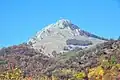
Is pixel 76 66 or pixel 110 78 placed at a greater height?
pixel 76 66

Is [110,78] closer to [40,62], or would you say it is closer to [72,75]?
[72,75]

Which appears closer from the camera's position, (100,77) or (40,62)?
(100,77)

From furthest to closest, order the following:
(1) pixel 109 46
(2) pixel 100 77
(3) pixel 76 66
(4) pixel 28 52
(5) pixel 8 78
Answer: (4) pixel 28 52
(1) pixel 109 46
(3) pixel 76 66
(2) pixel 100 77
(5) pixel 8 78

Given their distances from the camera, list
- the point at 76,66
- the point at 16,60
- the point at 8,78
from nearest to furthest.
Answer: the point at 8,78, the point at 76,66, the point at 16,60

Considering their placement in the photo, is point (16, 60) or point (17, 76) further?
point (16, 60)

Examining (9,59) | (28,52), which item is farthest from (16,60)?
(28,52)

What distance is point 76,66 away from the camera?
423ft

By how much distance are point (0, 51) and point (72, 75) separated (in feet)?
283

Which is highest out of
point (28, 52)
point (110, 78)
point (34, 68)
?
point (28, 52)

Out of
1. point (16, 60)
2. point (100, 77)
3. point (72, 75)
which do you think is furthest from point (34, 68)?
point (100, 77)

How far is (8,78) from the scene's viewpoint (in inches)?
3105

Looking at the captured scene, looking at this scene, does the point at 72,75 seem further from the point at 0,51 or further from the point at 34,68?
the point at 0,51

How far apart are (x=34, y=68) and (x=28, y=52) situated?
4150 centimetres

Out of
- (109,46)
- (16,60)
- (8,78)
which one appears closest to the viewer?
(8,78)
